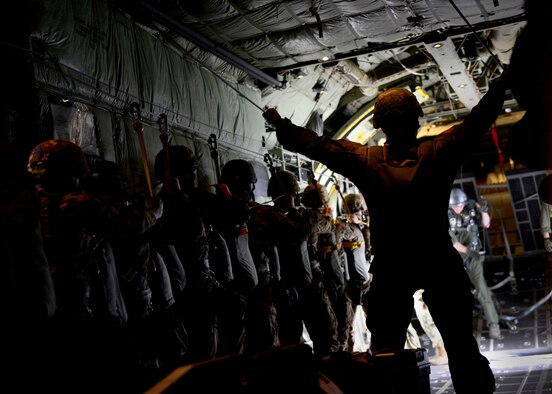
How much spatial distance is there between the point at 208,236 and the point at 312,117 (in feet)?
19.9

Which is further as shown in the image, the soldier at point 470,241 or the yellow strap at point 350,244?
the soldier at point 470,241

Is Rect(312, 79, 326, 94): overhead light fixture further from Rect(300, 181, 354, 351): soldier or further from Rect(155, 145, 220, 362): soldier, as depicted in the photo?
Rect(155, 145, 220, 362): soldier

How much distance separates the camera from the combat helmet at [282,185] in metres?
8.43

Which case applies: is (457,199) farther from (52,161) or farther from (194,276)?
(52,161)

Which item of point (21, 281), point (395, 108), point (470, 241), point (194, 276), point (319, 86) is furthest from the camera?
point (470, 241)

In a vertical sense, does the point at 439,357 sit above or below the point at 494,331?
below

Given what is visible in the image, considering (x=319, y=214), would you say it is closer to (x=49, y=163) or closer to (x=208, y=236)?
(x=208, y=236)

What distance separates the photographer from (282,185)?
27.7 ft

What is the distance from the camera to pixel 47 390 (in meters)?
3.02

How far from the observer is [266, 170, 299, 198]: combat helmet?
8.43 metres

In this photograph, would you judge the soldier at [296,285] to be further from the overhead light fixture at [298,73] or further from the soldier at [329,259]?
the overhead light fixture at [298,73]

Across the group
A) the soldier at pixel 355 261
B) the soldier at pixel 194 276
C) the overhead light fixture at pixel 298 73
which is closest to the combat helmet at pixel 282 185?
the soldier at pixel 355 261

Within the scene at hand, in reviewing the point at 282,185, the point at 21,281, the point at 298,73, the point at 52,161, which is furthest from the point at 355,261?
the point at 21,281

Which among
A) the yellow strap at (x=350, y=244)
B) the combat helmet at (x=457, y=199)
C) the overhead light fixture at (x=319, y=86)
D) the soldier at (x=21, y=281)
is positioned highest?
the overhead light fixture at (x=319, y=86)
